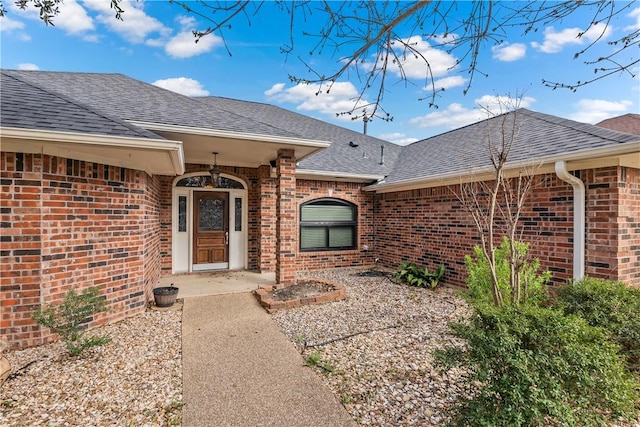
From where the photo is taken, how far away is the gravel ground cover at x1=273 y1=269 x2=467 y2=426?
2.68 metres

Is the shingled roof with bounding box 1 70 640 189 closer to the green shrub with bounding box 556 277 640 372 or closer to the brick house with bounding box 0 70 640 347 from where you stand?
the brick house with bounding box 0 70 640 347

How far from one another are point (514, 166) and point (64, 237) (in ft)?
23.5

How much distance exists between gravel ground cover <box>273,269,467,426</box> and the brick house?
5.07 ft

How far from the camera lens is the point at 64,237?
13.6 feet

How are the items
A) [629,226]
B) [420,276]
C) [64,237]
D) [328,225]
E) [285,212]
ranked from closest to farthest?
[64,237], [629,226], [285,212], [420,276], [328,225]

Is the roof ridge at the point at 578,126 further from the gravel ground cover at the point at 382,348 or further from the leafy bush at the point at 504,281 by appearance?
the gravel ground cover at the point at 382,348

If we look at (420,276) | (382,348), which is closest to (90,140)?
(382,348)

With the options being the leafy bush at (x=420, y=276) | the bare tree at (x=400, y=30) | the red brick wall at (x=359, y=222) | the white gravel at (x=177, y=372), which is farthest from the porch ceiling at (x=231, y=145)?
the leafy bush at (x=420, y=276)

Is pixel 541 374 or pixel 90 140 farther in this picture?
pixel 90 140

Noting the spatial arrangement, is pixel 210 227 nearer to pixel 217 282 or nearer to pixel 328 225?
pixel 217 282

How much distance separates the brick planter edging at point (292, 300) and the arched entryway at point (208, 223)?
2.43m

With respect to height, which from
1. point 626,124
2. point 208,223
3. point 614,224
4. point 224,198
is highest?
point 626,124

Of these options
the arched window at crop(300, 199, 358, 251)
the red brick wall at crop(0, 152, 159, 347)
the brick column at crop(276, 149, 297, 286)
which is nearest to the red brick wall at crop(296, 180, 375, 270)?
the arched window at crop(300, 199, 358, 251)

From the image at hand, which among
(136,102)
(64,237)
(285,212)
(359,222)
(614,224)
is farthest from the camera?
(359,222)
